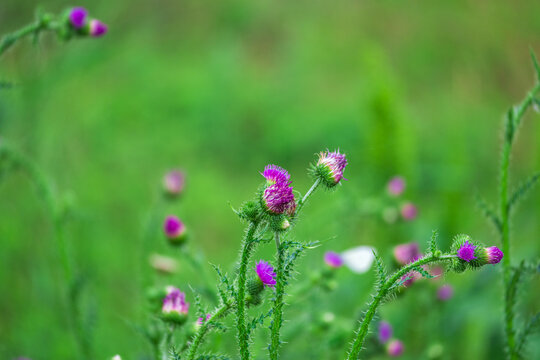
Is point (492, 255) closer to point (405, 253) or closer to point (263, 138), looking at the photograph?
point (405, 253)

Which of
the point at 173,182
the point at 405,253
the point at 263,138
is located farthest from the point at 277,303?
the point at 263,138

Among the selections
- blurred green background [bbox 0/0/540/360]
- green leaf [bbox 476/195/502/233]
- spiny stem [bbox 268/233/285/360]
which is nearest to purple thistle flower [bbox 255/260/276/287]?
spiny stem [bbox 268/233/285/360]

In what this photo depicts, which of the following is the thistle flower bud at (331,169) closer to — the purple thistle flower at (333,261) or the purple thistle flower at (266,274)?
the purple thistle flower at (266,274)

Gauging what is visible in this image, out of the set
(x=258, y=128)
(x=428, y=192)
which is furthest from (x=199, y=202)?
(x=428, y=192)

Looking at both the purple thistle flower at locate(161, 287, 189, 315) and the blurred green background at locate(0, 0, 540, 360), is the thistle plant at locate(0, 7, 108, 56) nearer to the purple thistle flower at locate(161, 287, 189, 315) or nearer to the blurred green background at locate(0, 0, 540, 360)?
the blurred green background at locate(0, 0, 540, 360)

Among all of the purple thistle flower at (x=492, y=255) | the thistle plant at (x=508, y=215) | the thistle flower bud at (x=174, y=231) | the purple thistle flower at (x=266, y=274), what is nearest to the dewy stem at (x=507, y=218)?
the thistle plant at (x=508, y=215)

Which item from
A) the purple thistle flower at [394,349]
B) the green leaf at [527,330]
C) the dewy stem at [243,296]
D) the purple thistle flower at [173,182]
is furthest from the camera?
the purple thistle flower at [173,182]

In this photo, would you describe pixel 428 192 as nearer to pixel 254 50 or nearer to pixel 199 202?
pixel 199 202
